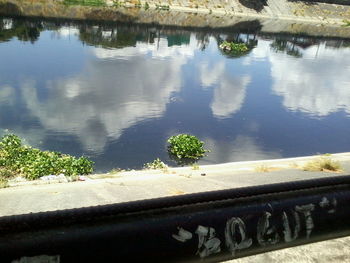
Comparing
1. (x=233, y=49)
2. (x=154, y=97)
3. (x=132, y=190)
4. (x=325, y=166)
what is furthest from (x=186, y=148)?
(x=233, y=49)

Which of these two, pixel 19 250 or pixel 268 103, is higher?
pixel 19 250

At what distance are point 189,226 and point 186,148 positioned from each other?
74.1 ft

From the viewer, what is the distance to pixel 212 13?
10688 cm

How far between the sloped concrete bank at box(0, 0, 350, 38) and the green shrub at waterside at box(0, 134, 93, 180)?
57944 mm

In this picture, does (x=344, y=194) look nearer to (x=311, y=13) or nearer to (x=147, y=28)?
(x=147, y=28)

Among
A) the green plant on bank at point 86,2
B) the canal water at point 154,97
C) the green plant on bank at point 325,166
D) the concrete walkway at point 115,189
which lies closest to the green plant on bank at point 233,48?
the canal water at point 154,97

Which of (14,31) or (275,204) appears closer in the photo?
(275,204)

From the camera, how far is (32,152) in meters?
19.4

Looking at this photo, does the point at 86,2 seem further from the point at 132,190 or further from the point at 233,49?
the point at 132,190

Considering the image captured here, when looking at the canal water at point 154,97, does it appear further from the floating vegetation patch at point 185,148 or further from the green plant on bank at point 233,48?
the green plant on bank at point 233,48

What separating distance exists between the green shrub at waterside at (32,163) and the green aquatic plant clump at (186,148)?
22.3ft

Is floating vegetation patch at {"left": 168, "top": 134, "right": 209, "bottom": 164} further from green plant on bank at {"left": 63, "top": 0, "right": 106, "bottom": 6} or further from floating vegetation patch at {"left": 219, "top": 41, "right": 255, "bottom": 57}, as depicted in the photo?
green plant on bank at {"left": 63, "top": 0, "right": 106, "bottom": 6}

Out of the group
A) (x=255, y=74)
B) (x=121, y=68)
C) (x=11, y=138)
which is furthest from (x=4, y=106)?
(x=255, y=74)

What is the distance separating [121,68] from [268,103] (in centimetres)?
1777
